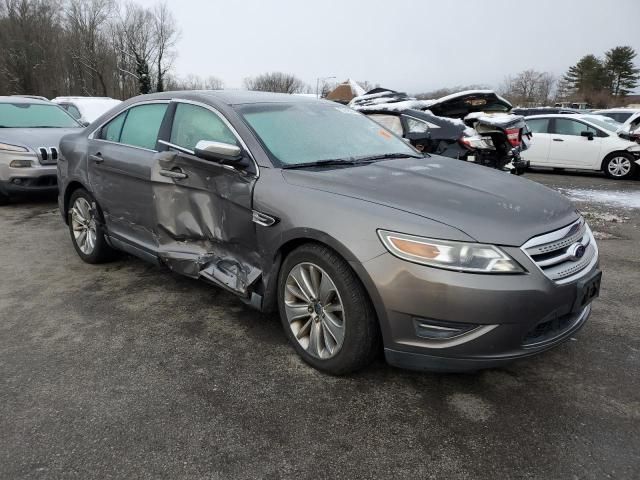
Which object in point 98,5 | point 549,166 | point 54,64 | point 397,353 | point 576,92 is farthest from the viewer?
point 576,92

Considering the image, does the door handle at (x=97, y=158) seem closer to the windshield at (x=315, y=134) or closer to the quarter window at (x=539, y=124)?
the windshield at (x=315, y=134)

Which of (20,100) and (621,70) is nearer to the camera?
(20,100)

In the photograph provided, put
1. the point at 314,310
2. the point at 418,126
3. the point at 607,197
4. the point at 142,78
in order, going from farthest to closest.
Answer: the point at 142,78
the point at 607,197
the point at 418,126
the point at 314,310

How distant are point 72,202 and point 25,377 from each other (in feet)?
8.01

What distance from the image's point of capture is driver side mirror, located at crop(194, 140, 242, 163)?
2.91 metres

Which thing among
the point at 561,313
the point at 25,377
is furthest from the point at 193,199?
the point at 561,313

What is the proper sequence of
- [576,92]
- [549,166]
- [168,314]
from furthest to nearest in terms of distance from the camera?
1. [576,92]
2. [549,166]
3. [168,314]

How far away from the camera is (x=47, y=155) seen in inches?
282

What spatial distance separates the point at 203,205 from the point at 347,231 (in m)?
1.29

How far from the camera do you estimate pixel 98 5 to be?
53.5 m

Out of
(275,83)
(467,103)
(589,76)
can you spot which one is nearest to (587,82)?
(589,76)

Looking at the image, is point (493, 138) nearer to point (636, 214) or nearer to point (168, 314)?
point (636, 214)

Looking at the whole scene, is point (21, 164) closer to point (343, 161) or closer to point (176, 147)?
point (176, 147)

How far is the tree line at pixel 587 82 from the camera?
65.5 meters
